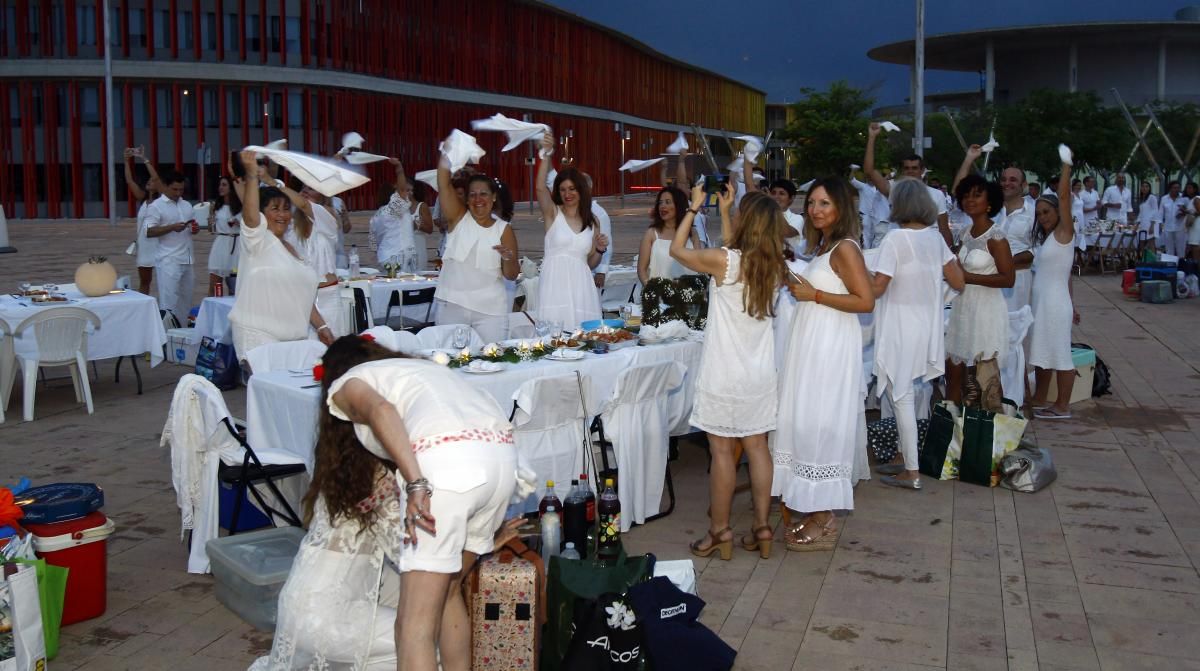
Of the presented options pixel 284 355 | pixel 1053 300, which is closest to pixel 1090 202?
pixel 1053 300

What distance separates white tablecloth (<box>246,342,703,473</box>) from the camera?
210 inches

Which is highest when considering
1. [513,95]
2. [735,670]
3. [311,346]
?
[513,95]

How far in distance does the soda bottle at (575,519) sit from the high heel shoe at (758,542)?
0.94m

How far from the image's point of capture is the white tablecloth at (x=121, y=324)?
8898 millimetres

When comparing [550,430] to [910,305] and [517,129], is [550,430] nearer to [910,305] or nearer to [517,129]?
[910,305]

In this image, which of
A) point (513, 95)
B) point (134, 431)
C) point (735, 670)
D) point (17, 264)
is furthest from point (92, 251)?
point (513, 95)

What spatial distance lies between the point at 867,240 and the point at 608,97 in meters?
50.8

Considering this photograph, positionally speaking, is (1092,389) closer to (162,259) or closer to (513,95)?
(162,259)

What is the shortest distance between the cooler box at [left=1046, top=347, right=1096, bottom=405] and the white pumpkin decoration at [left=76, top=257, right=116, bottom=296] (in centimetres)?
796

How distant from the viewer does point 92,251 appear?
25.5 m

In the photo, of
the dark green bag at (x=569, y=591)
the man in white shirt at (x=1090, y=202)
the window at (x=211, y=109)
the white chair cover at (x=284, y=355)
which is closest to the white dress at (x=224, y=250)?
the white chair cover at (x=284, y=355)

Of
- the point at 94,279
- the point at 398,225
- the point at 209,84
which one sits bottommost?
the point at 94,279

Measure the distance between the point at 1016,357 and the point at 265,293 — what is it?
5480 millimetres

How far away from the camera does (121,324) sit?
9.06 m
